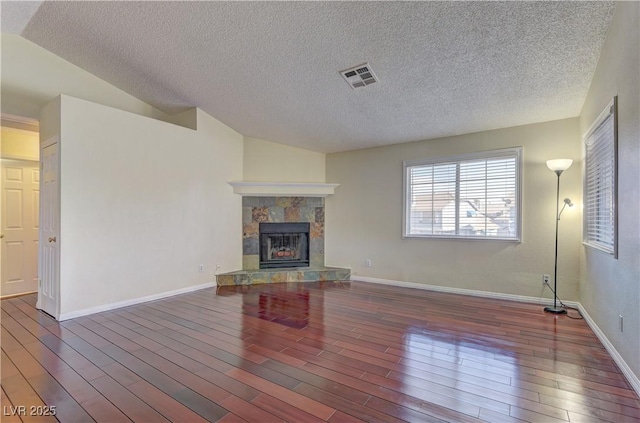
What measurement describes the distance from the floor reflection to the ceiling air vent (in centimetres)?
270

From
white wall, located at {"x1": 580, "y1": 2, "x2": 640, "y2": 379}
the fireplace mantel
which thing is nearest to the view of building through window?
white wall, located at {"x1": 580, "y1": 2, "x2": 640, "y2": 379}

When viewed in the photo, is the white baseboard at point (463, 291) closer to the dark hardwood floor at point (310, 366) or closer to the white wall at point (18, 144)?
the dark hardwood floor at point (310, 366)

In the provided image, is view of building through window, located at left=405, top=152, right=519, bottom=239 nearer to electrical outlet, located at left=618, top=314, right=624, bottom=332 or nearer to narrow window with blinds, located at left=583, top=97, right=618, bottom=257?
narrow window with blinds, located at left=583, top=97, right=618, bottom=257

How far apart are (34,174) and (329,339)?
5157 mm

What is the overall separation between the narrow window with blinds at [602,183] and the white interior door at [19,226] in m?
7.12

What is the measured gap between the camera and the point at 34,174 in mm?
4703

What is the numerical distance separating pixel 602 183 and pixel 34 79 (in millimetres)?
6414

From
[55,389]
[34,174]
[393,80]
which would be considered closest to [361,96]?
[393,80]

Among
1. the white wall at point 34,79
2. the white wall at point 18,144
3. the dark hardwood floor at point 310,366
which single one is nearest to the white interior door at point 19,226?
the white wall at point 18,144

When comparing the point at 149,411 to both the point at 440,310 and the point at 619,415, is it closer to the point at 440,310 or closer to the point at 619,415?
the point at 619,415

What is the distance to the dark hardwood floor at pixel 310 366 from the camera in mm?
1837

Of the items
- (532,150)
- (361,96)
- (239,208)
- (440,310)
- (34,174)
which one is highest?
(361,96)

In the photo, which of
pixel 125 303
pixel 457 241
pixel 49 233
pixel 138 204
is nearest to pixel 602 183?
pixel 457 241

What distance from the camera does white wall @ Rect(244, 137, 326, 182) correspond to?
5.69m
